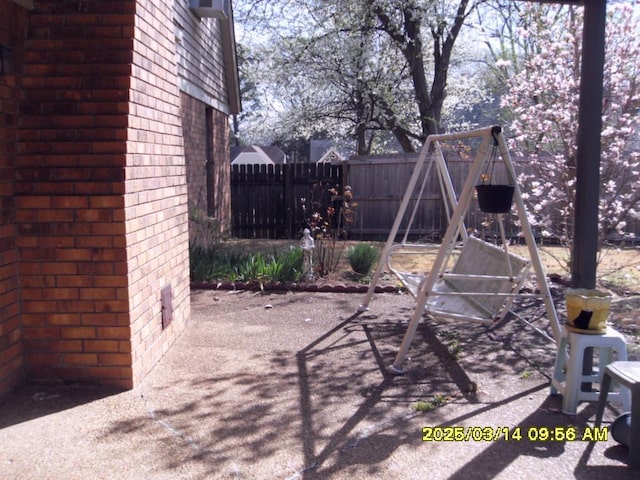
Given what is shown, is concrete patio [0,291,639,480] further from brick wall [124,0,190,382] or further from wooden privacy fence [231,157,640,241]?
wooden privacy fence [231,157,640,241]

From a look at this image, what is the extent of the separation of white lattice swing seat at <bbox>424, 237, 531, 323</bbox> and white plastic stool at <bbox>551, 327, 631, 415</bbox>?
2.10 feet

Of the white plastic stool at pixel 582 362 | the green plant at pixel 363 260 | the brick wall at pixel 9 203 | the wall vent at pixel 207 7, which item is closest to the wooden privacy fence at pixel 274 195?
the wall vent at pixel 207 7

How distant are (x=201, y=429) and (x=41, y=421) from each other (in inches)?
37.2

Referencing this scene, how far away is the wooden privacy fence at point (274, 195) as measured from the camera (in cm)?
1384

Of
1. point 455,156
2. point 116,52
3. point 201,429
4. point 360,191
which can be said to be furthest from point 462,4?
point 201,429

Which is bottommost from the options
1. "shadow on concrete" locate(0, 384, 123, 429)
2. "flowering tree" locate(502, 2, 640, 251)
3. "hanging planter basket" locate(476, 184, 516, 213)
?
"shadow on concrete" locate(0, 384, 123, 429)

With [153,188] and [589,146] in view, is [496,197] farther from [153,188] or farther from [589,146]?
[153,188]

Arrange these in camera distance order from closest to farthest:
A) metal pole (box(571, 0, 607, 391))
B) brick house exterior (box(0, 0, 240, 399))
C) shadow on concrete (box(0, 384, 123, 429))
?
shadow on concrete (box(0, 384, 123, 429)) < brick house exterior (box(0, 0, 240, 399)) < metal pole (box(571, 0, 607, 391))

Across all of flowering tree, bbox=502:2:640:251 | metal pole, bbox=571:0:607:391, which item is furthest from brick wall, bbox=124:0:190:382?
flowering tree, bbox=502:2:640:251

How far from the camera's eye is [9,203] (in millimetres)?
3625

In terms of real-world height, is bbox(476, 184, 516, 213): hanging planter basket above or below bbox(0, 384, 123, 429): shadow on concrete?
above

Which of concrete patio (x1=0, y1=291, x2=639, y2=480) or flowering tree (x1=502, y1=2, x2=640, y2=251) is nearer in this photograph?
concrete patio (x1=0, y1=291, x2=639, y2=480)
